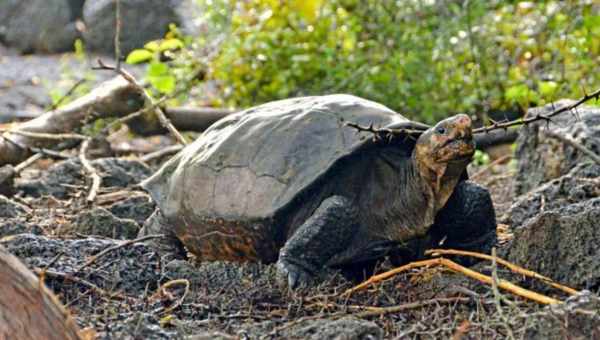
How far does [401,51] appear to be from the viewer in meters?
8.97

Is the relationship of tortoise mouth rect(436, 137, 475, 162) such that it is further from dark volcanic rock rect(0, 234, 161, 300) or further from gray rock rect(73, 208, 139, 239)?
gray rock rect(73, 208, 139, 239)

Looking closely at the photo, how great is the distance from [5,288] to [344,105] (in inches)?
80.2

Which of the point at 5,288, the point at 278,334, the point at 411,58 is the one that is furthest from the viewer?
the point at 411,58

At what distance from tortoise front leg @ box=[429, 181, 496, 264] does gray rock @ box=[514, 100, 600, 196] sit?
3.76 feet


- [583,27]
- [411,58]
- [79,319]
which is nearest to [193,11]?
[411,58]

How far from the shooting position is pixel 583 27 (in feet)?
24.7

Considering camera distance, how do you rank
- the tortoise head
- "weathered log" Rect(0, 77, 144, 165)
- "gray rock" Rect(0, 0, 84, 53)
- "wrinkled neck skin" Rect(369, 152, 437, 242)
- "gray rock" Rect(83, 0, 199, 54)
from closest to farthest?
the tortoise head
"wrinkled neck skin" Rect(369, 152, 437, 242)
"weathered log" Rect(0, 77, 144, 165)
"gray rock" Rect(83, 0, 199, 54)
"gray rock" Rect(0, 0, 84, 53)

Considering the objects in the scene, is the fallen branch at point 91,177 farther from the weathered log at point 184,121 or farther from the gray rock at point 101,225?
the weathered log at point 184,121

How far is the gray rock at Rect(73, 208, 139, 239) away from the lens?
485 cm

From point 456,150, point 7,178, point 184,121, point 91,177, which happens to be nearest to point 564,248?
point 456,150

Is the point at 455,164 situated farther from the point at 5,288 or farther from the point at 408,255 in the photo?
the point at 5,288

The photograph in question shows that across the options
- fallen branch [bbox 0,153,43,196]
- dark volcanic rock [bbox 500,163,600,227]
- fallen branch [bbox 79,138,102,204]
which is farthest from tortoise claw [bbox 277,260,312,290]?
fallen branch [bbox 0,153,43,196]

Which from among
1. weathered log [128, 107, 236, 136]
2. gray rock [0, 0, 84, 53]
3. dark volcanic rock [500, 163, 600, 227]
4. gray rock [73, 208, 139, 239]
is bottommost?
gray rock [0, 0, 84, 53]

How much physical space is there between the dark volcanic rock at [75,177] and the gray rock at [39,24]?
33.5ft
